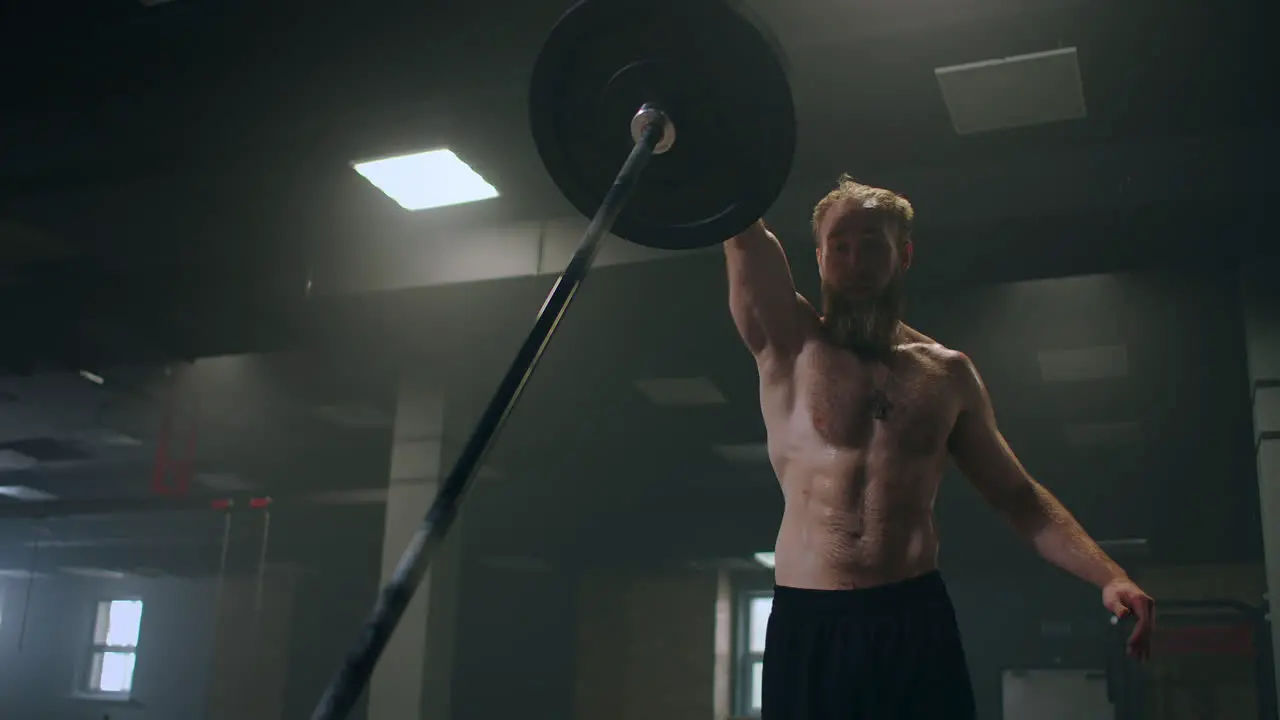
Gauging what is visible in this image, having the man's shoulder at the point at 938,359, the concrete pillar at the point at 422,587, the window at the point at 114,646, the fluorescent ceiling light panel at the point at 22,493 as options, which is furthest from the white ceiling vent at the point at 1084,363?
the window at the point at 114,646

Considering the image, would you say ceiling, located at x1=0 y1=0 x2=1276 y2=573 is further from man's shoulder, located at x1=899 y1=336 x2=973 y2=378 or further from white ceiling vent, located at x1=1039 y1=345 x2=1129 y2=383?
man's shoulder, located at x1=899 y1=336 x2=973 y2=378

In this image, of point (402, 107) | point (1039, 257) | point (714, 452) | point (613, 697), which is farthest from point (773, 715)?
point (613, 697)

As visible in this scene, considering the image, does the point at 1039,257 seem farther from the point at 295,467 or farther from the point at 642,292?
the point at 295,467

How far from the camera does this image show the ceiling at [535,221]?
2912 mm

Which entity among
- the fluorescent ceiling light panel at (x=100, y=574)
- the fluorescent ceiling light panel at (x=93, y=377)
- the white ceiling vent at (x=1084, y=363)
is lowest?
the fluorescent ceiling light panel at (x=100, y=574)

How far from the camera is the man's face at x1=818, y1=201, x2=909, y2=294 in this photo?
133 cm

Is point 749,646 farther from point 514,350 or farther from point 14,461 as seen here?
point 14,461

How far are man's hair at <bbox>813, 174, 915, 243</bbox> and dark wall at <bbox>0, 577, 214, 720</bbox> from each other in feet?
26.3

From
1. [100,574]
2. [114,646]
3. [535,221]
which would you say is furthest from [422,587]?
[114,646]

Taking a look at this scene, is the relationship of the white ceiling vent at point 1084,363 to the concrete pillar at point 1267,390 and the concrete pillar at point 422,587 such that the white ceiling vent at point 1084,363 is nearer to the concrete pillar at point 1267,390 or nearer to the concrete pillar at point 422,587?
the concrete pillar at point 1267,390

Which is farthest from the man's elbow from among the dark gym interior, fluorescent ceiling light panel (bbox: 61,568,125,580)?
fluorescent ceiling light panel (bbox: 61,568,125,580)

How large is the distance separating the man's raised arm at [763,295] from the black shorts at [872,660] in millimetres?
313

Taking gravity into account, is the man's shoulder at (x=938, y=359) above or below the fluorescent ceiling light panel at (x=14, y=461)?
below

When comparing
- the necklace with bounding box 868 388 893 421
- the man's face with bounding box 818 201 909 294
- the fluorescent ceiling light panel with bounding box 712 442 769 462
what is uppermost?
the fluorescent ceiling light panel with bounding box 712 442 769 462
